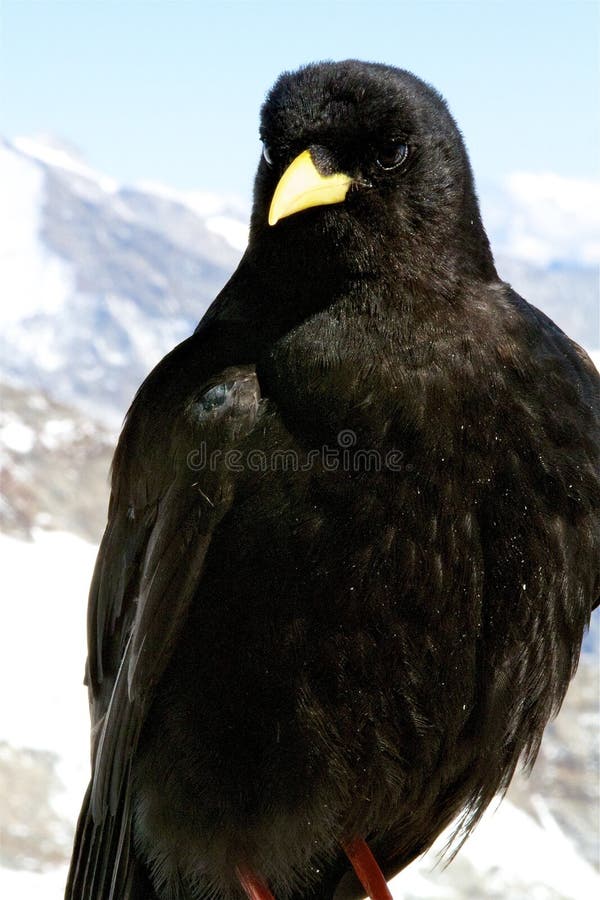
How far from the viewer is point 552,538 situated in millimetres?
3201

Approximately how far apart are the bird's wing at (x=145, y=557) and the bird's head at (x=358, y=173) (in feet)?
1.57

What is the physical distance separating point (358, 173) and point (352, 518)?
1.00 metres

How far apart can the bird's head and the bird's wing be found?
479 millimetres

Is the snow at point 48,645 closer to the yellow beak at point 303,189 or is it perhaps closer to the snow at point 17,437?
the snow at point 17,437

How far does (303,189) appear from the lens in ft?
9.95

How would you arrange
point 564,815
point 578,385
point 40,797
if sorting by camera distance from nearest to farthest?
point 578,385, point 40,797, point 564,815

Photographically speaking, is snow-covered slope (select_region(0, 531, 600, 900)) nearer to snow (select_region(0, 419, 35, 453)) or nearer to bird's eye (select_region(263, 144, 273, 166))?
snow (select_region(0, 419, 35, 453))

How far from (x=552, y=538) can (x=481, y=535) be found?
0.23 metres

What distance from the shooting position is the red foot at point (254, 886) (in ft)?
11.2

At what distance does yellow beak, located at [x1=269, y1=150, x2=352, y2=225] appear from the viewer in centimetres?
302

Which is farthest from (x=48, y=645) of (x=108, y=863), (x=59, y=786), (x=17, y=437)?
(x=108, y=863)

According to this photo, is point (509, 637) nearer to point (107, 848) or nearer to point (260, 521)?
point (260, 521)

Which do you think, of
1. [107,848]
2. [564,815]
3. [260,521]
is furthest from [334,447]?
[564,815]

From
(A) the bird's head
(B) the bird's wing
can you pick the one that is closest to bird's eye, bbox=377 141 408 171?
(A) the bird's head
